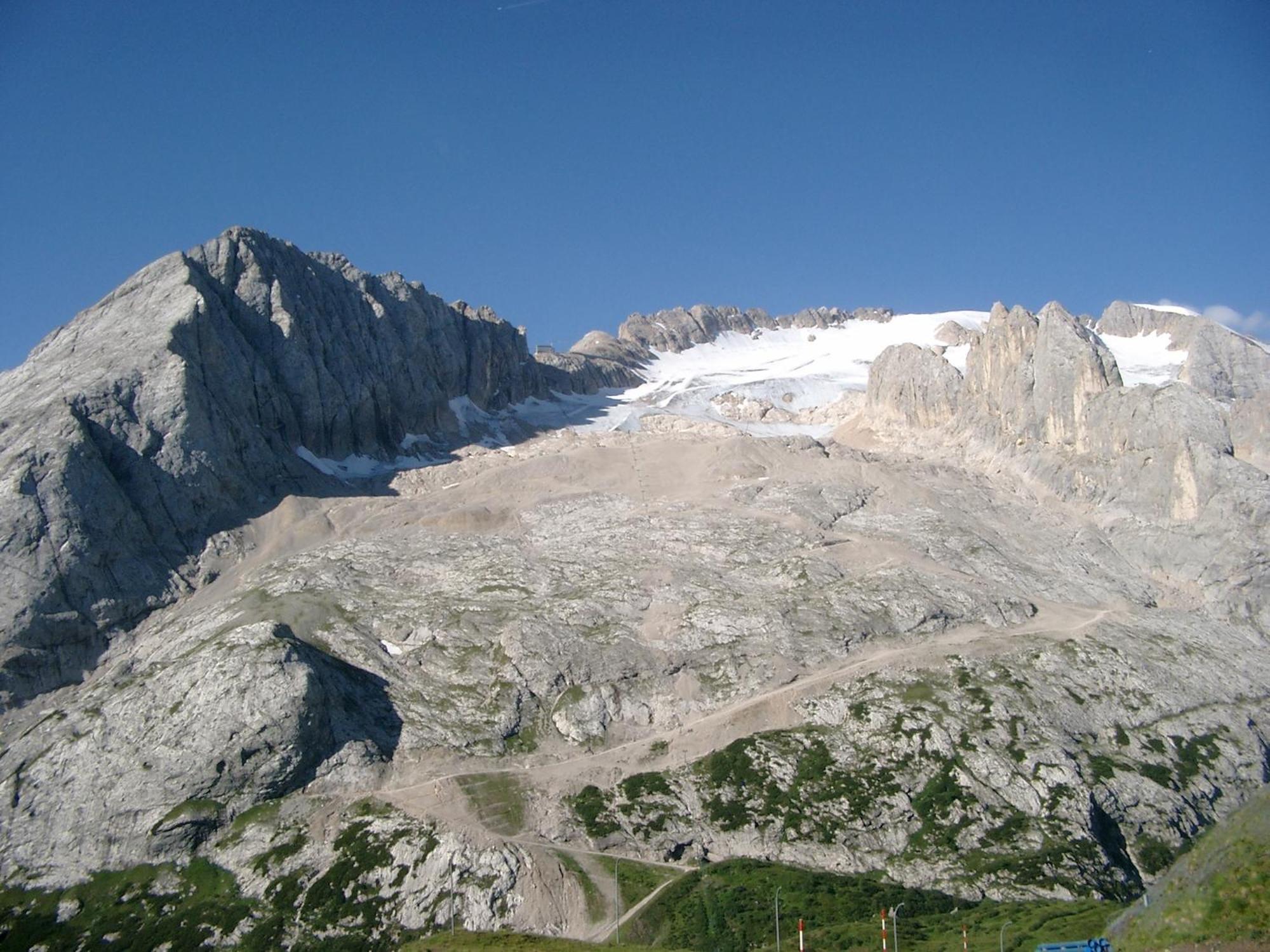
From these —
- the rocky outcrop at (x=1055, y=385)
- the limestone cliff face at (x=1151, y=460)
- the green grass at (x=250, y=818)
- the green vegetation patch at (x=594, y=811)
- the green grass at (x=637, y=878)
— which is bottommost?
the green grass at (x=637, y=878)

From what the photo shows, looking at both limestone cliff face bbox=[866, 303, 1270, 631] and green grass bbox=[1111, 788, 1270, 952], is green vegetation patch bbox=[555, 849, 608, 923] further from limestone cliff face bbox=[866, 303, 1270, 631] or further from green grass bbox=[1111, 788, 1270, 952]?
limestone cliff face bbox=[866, 303, 1270, 631]

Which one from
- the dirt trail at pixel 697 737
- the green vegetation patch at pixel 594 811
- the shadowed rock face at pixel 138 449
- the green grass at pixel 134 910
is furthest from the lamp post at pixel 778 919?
the shadowed rock face at pixel 138 449

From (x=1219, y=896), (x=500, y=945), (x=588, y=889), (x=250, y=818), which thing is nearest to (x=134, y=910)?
(x=250, y=818)

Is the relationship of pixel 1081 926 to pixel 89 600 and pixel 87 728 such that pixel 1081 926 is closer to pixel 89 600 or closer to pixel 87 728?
pixel 87 728

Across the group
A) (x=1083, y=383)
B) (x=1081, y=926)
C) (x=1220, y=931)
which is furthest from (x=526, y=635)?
(x=1083, y=383)

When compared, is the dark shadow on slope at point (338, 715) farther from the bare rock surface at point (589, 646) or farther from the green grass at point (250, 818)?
the green grass at point (250, 818)

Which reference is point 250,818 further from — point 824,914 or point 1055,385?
point 1055,385
